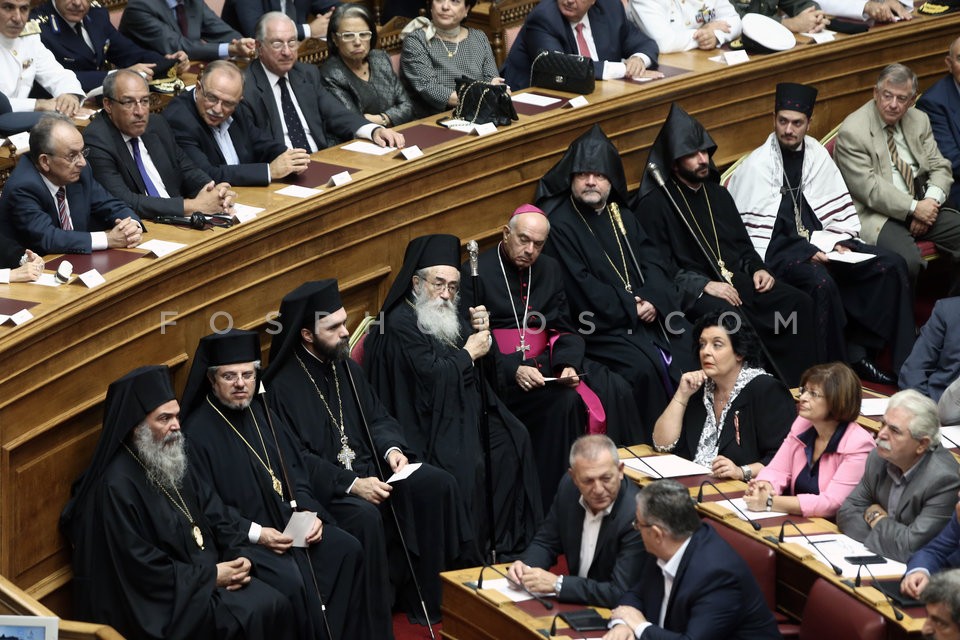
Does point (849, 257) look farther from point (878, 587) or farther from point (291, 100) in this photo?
point (878, 587)

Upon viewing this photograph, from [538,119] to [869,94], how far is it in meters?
2.49

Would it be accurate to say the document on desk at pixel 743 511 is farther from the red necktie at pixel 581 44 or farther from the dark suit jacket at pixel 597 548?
the red necktie at pixel 581 44

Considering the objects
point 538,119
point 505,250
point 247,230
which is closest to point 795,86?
point 538,119

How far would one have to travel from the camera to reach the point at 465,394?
22.4 ft

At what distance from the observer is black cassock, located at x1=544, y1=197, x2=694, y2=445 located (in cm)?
744

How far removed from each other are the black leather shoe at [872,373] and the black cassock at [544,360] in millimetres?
1582

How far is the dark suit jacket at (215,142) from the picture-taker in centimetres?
693

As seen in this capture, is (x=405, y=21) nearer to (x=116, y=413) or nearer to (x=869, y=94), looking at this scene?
(x=869, y=94)

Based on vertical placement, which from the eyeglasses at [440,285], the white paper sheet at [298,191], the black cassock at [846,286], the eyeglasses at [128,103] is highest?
the eyeglasses at [128,103]

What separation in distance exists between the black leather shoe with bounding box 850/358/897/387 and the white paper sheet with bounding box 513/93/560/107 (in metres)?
2.01

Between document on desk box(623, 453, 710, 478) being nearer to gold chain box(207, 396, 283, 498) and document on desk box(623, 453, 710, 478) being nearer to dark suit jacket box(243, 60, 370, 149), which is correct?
gold chain box(207, 396, 283, 498)

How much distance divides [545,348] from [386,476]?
3.84 feet

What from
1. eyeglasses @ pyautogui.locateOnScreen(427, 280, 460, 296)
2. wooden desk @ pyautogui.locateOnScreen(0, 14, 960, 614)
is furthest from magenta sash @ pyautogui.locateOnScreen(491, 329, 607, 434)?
wooden desk @ pyautogui.locateOnScreen(0, 14, 960, 614)

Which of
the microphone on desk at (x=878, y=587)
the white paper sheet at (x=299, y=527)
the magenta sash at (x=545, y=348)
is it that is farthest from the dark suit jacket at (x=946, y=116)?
the white paper sheet at (x=299, y=527)
